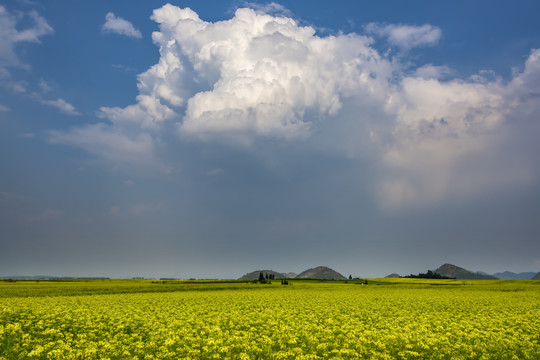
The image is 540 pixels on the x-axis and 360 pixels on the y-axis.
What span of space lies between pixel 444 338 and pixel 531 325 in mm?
14798

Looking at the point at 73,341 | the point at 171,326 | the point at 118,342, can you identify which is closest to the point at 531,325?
the point at 171,326

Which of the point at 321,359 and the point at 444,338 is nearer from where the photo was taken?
the point at 321,359

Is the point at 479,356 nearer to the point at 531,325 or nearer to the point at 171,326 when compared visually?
the point at 531,325

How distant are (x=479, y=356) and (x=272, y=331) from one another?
14714mm

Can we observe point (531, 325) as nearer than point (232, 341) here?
No

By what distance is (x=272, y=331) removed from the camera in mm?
27531

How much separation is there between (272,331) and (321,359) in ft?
26.2

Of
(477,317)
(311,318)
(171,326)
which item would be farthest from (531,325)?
(171,326)

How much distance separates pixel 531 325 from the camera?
33.2 metres

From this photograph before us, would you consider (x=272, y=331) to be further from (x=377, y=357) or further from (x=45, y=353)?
(x=45, y=353)


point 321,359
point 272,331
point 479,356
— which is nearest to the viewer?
point 321,359

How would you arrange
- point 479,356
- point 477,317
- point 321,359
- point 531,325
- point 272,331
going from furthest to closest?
point 477,317 < point 531,325 < point 272,331 < point 479,356 < point 321,359

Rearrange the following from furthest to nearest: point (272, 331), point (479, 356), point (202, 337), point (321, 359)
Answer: point (272, 331) → point (202, 337) → point (479, 356) → point (321, 359)

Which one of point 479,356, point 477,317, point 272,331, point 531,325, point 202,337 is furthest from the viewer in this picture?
point 477,317
